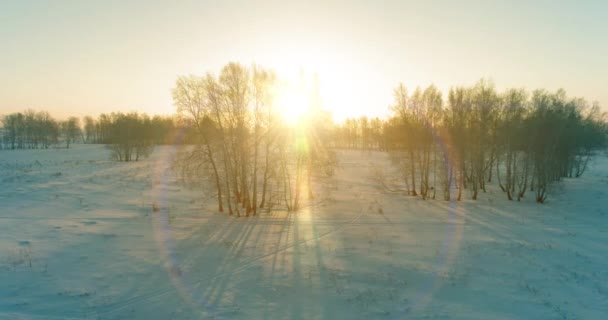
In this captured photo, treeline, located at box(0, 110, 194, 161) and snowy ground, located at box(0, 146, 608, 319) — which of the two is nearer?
snowy ground, located at box(0, 146, 608, 319)

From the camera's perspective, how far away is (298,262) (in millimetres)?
13133

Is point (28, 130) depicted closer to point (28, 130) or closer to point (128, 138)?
point (28, 130)

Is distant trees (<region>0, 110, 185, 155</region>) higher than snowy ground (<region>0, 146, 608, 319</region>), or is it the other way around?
distant trees (<region>0, 110, 185, 155</region>)

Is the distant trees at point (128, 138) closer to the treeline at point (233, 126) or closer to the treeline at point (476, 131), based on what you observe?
the treeline at point (233, 126)

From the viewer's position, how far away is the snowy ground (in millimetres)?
9281

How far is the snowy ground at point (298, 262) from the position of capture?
30.5ft

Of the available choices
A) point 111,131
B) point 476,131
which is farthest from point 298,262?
point 111,131

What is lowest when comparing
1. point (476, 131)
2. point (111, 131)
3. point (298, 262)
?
point (298, 262)

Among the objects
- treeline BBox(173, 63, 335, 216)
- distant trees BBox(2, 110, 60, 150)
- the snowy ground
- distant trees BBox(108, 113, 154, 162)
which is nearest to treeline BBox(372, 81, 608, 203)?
the snowy ground

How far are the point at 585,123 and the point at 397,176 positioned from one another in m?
25.1

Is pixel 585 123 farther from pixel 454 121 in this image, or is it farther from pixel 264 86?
pixel 264 86

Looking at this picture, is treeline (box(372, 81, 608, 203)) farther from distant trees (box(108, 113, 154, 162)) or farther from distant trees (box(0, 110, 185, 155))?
distant trees (box(108, 113, 154, 162))

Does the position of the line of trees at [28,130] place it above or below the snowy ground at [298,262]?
above

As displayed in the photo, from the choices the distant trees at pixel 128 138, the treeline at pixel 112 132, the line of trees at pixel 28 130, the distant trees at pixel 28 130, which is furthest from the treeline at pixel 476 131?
the distant trees at pixel 28 130
